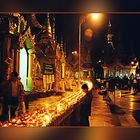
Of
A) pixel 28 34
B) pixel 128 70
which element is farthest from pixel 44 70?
pixel 128 70

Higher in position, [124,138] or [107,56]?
[107,56]

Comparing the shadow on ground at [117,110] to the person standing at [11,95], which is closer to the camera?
the person standing at [11,95]

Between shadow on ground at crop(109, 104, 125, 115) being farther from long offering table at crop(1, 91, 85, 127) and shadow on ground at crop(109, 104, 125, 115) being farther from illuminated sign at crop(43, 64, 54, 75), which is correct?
illuminated sign at crop(43, 64, 54, 75)

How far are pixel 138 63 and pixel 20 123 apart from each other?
202 feet

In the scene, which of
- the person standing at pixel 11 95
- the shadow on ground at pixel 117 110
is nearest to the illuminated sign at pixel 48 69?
the shadow on ground at pixel 117 110

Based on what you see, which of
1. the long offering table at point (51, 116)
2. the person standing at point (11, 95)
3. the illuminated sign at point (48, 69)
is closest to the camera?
the long offering table at point (51, 116)

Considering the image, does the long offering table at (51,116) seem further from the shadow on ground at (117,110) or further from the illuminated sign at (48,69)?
the illuminated sign at (48,69)

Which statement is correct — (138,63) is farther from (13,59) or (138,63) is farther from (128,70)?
(13,59)

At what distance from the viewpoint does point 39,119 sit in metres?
5.43

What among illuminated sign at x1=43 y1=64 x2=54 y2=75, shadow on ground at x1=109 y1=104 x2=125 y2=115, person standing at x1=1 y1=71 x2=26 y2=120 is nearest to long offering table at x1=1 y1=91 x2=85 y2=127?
person standing at x1=1 y1=71 x2=26 y2=120

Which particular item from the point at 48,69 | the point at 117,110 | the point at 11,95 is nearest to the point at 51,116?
the point at 11,95

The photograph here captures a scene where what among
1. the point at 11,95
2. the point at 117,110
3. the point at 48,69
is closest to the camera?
the point at 11,95

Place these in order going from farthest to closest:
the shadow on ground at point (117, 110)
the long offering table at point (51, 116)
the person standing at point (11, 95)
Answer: the shadow on ground at point (117, 110) → the person standing at point (11, 95) → the long offering table at point (51, 116)

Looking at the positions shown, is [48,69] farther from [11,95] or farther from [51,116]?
[51,116]
